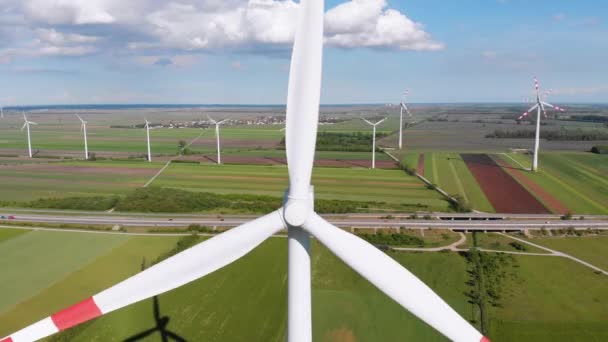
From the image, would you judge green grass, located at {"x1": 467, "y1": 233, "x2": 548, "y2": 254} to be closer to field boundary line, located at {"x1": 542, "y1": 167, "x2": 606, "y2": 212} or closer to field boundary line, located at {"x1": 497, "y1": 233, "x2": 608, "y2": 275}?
field boundary line, located at {"x1": 497, "y1": 233, "x2": 608, "y2": 275}

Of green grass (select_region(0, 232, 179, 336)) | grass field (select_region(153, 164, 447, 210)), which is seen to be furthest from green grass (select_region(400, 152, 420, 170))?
green grass (select_region(0, 232, 179, 336))

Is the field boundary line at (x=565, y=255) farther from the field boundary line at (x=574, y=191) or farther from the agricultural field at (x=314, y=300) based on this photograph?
the field boundary line at (x=574, y=191)

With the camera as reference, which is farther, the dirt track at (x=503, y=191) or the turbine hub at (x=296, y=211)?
the dirt track at (x=503, y=191)

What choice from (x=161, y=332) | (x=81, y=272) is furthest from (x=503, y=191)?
(x=81, y=272)

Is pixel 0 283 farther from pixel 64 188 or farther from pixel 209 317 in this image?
pixel 64 188

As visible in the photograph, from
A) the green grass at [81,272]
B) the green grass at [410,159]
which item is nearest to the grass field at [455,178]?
the green grass at [410,159]

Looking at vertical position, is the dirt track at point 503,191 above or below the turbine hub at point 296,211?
below
